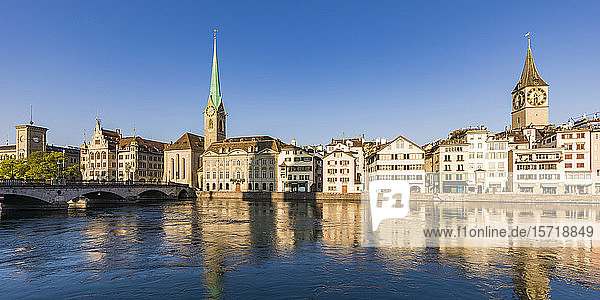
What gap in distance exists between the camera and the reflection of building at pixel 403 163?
283ft

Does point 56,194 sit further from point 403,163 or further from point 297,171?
point 403,163

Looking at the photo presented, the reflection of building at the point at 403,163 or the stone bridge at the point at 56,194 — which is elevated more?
the reflection of building at the point at 403,163

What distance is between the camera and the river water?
1773 cm

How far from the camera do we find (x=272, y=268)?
72.1ft

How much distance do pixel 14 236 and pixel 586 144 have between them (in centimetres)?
10164

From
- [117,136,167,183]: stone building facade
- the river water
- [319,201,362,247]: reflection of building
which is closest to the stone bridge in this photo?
the river water

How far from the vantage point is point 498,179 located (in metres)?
83.8

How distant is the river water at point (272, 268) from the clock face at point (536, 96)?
5024 inches

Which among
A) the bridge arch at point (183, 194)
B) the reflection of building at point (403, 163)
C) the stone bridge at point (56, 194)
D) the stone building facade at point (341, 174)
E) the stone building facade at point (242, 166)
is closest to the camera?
the stone bridge at point (56, 194)

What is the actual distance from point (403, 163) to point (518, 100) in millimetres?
86627

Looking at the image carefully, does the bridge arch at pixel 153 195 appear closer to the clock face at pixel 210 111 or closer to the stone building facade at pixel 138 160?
the stone building facade at pixel 138 160

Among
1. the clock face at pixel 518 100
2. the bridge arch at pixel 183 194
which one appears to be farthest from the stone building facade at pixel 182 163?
the clock face at pixel 518 100

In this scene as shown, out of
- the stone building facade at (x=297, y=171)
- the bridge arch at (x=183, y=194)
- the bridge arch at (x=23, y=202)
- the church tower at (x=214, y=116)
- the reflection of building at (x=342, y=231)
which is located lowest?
the bridge arch at (x=183, y=194)

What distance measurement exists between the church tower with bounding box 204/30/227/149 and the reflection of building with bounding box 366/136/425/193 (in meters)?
68.8
